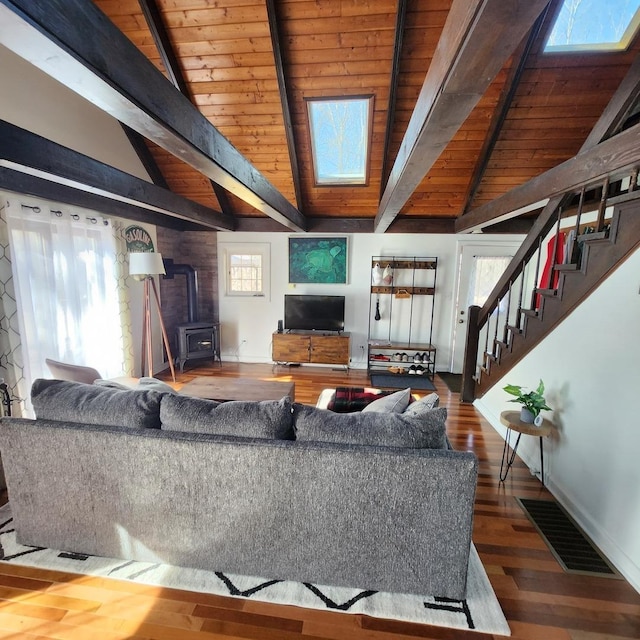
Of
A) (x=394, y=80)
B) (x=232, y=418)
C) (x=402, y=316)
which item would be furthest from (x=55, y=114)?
(x=402, y=316)

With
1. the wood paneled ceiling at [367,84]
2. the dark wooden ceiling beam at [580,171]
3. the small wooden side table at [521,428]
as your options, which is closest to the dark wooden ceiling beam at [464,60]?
the wood paneled ceiling at [367,84]

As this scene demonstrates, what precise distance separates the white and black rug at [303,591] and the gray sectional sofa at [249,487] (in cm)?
5

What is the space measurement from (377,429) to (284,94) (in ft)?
10.4

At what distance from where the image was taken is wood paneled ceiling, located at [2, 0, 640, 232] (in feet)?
8.17

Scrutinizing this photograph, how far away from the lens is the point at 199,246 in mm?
5465

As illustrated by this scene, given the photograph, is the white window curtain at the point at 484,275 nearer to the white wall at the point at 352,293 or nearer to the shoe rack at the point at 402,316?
the white wall at the point at 352,293

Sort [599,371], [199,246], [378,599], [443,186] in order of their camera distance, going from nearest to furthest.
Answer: [378,599] → [599,371] → [443,186] → [199,246]

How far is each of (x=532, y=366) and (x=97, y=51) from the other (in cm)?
336

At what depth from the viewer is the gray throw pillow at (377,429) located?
148cm

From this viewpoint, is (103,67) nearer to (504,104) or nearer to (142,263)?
(142,263)

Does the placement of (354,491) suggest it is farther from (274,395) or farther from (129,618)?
(274,395)

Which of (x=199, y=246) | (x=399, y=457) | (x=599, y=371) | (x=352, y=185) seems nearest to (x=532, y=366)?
(x=599, y=371)

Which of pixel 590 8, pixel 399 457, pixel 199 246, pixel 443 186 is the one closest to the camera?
pixel 399 457

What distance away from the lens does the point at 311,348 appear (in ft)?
16.4
